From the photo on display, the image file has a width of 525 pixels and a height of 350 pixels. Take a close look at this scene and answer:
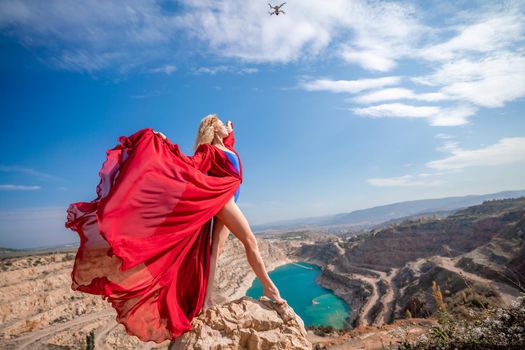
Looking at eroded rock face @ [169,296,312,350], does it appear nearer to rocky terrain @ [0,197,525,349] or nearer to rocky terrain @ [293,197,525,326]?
rocky terrain @ [0,197,525,349]

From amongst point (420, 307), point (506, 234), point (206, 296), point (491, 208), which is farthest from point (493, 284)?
point (491, 208)

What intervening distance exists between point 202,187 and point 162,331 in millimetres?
1305

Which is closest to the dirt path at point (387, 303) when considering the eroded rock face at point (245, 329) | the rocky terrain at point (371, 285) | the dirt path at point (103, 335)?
the rocky terrain at point (371, 285)

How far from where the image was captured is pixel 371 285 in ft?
130

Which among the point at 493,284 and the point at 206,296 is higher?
the point at 206,296

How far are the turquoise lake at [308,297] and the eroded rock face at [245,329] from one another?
110 ft

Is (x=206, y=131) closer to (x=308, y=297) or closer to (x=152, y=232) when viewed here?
(x=152, y=232)

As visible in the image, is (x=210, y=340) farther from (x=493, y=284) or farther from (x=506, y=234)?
(x=506, y=234)

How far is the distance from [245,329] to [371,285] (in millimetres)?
42106

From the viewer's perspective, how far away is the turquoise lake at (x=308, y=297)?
36.6 meters

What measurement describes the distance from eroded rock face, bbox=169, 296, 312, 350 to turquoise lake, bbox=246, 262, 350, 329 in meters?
33.5

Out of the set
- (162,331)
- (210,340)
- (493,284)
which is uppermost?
(162,331)

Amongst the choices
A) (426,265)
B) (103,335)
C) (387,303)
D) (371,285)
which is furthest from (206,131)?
(371,285)

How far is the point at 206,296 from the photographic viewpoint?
2.99 meters
